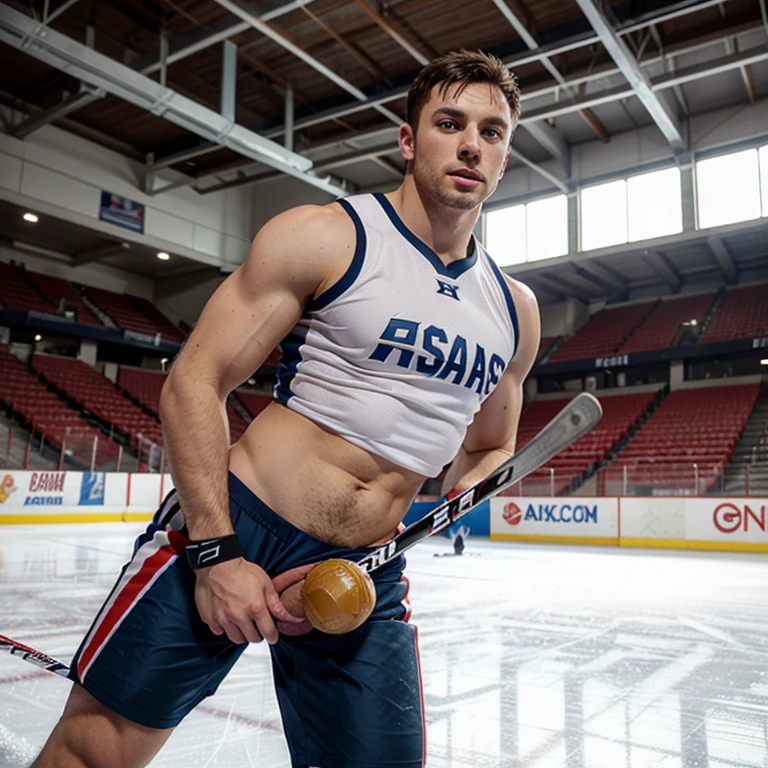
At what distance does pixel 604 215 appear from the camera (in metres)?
18.3

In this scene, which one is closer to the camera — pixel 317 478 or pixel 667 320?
pixel 317 478

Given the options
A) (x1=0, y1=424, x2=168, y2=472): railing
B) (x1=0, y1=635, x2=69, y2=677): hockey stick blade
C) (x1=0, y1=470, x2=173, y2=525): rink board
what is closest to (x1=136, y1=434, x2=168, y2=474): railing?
(x1=0, y1=424, x2=168, y2=472): railing

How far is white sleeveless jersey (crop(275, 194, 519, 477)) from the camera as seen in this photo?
147 cm

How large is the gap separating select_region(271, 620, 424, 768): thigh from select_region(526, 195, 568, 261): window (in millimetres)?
18222

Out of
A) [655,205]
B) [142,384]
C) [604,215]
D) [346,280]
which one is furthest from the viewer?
[142,384]

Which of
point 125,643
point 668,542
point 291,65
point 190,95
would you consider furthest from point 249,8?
point 125,643

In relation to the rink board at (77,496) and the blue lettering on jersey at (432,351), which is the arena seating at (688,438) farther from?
the blue lettering on jersey at (432,351)

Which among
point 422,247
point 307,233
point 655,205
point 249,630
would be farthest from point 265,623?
point 655,205

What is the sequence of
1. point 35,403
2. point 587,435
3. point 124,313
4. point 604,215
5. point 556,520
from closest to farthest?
point 556,520 < point 35,403 < point 604,215 < point 587,435 < point 124,313

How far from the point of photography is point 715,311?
2011cm

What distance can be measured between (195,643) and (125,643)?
0.42 ft

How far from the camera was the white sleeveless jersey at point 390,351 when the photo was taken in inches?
57.9

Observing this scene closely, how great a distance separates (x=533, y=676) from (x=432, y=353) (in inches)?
91.2

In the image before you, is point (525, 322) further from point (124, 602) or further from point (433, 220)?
point (124, 602)
